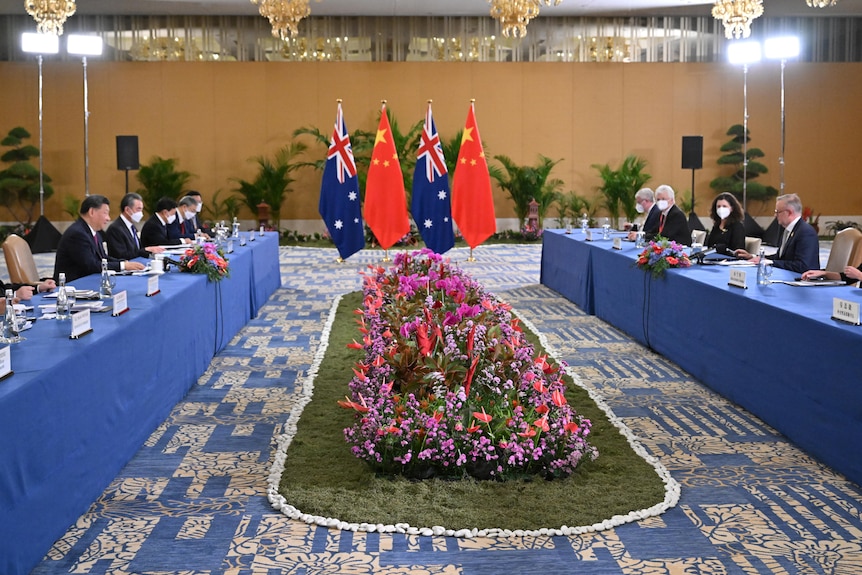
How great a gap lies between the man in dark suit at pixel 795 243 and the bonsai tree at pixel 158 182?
12.4 meters

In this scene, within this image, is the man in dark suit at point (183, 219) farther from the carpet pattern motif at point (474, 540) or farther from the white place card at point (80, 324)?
the white place card at point (80, 324)

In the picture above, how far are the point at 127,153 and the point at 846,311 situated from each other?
13.6 meters

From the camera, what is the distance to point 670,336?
6551mm

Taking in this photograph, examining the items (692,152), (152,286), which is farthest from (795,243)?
→ (692,152)

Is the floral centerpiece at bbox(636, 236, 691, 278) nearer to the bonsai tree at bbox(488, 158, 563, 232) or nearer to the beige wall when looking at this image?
the bonsai tree at bbox(488, 158, 563, 232)

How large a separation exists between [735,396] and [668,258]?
158cm

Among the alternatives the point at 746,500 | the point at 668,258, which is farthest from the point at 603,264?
the point at 746,500

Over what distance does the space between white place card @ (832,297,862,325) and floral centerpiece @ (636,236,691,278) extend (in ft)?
7.71

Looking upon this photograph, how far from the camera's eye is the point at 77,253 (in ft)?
21.0

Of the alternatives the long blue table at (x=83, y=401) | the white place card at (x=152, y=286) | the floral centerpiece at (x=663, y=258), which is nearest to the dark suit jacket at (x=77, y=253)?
the long blue table at (x=83, y=401)

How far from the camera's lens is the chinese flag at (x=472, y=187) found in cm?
1369

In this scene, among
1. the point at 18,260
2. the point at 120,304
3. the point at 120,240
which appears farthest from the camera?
the point at 120,240

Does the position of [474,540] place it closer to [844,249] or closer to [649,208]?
[844,249]

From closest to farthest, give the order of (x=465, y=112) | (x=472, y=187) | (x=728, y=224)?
(x=728, y=224) → (x=472, y=187) → (x=465, y=112)
